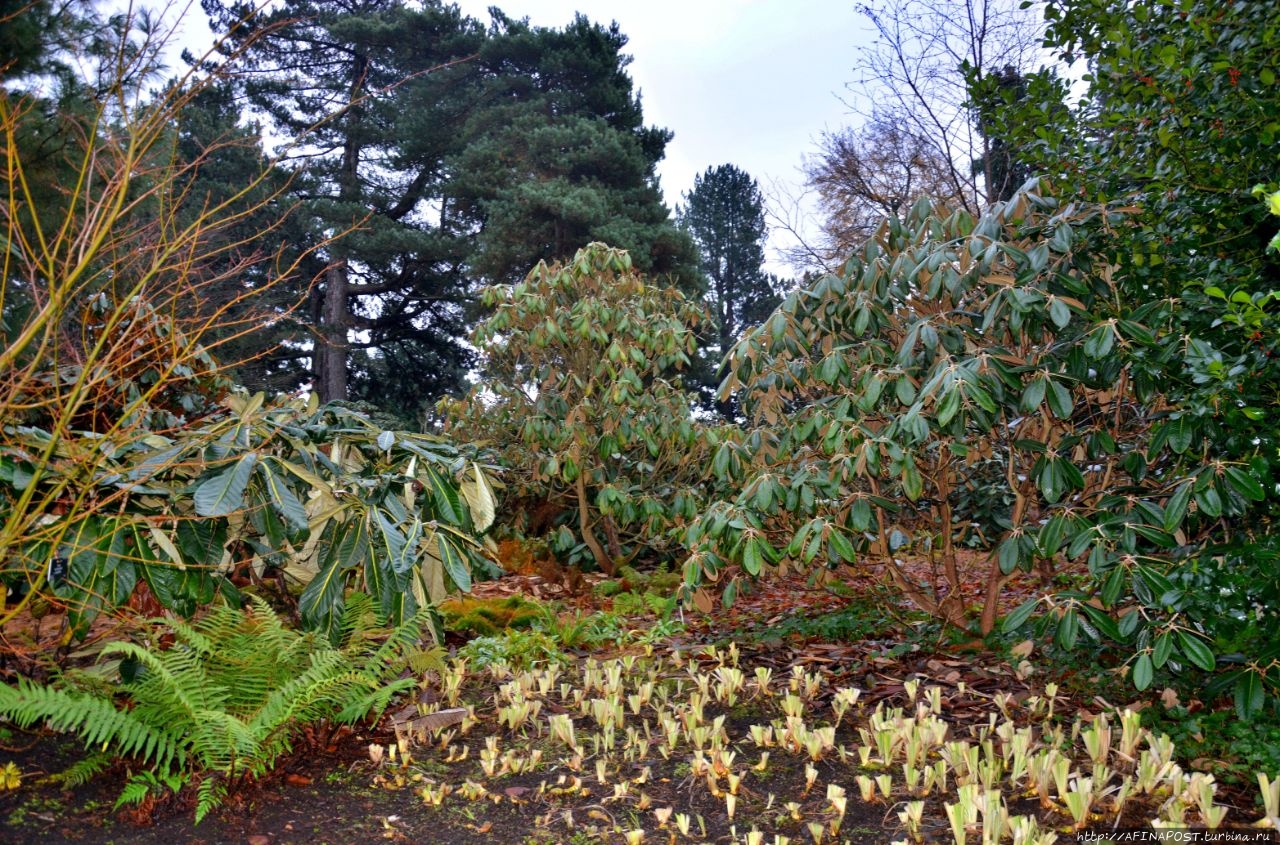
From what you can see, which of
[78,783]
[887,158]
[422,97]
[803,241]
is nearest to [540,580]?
[78,783]

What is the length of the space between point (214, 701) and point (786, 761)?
1.67 metres

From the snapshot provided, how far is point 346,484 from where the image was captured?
2.67 m

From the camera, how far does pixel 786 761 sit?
250 centimetres

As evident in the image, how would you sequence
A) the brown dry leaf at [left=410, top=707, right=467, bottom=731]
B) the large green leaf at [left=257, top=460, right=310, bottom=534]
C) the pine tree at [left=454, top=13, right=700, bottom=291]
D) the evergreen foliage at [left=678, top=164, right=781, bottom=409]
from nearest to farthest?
the large green leaf at [left=257, top=460, right=310, bottom=534] < the brown dry leaf at [left=410, top=707, right=467, bottom=731] < the pine tree at [left=454, top=13, right=700, bottom=291] < the evergreen foliage at [left=678, top=164, right=781, bottom=409]

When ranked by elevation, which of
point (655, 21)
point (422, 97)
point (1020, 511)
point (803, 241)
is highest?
point (422, 97)

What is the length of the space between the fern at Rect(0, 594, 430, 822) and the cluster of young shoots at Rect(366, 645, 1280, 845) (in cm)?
31

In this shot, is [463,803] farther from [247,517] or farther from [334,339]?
[334,339]

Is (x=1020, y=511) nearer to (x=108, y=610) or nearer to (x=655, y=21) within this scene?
(x=108, y=610)

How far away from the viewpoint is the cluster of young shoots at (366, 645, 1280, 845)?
200 cm

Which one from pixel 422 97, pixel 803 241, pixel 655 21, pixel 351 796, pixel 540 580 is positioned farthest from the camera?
pixel 422 97

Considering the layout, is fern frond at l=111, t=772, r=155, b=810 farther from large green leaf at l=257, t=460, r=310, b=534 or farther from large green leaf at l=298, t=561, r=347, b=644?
large green leaf at l=257, t=460, r=310, b=534

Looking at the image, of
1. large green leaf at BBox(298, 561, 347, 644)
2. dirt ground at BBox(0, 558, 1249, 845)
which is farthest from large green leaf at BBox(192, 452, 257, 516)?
dirt ground at BBox(0, 558, 1249, 845)

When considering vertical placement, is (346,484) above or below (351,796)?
above

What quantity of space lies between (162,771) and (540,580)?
3.49 metres
